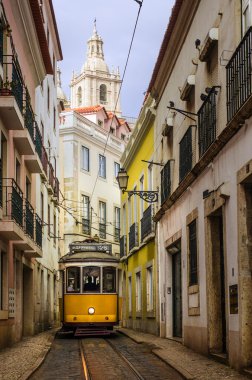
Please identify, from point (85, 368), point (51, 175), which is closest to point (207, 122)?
point (85, 368)

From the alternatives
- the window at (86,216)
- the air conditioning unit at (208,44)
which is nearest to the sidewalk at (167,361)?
the air conditioning unit at (208,44)

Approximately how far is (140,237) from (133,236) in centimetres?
136

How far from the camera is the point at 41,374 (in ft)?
38.6

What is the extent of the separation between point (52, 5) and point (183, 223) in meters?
16.6

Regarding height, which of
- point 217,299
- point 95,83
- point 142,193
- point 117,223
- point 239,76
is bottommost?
point 217,299

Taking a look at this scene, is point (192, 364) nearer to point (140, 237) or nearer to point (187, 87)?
point (187, 87)

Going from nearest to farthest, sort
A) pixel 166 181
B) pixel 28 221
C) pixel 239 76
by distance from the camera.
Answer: pixel 239 76 < pixel 28 221 < pixel 166 181

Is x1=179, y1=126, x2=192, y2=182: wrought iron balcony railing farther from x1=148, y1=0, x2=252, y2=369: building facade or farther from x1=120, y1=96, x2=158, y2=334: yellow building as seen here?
x1=120, y1=96, x2=158, y2=334: yellow building

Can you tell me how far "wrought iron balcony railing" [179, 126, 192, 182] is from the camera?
1619 centimetres

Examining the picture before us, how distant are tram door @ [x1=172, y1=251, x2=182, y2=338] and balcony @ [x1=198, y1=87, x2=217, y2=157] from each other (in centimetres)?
516

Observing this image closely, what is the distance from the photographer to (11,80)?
1644cm

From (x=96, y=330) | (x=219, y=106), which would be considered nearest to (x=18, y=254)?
(x=96, y=330)

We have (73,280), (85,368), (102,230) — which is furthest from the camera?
(102,230)

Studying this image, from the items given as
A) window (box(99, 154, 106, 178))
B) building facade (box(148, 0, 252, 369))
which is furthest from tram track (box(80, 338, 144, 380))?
window (box(99, 154, 106, 178))
